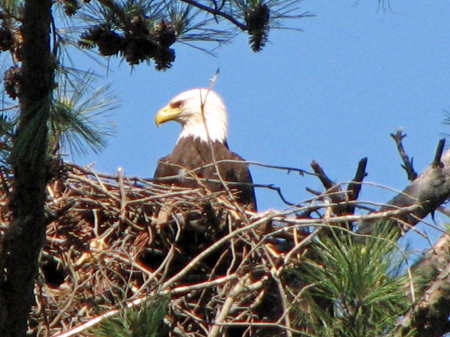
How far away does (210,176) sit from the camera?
4938 millimetres

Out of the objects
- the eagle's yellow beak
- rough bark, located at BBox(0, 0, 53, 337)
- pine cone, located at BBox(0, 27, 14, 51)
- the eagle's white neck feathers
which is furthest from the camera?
the eagle's yellow beak

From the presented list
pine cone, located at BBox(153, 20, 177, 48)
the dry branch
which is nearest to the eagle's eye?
the dry branch

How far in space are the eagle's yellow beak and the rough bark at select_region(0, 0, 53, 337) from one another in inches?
141

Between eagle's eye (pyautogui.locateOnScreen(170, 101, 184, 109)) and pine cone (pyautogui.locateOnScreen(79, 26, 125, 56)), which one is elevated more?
eagle's eye (pyautogui.locateOnScreen(170, 101, 184, 109))

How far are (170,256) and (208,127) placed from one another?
7.34ft

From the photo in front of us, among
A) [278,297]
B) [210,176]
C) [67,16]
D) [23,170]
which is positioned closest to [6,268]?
[23,170]

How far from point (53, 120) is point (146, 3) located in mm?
680

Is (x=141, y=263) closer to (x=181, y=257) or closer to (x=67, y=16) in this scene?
(x=181, y=257)

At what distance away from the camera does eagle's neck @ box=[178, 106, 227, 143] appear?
5797mm

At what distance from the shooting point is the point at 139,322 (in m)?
2.44

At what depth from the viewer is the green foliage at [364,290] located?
238cm

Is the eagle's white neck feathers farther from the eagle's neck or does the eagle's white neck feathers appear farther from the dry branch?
the dry branch

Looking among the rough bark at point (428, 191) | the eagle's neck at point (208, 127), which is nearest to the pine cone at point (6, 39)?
the rough bark at point (428, 191)

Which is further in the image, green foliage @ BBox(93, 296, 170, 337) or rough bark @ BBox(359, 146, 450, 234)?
rough bark @ BBox(359, 146, 450, 234)
